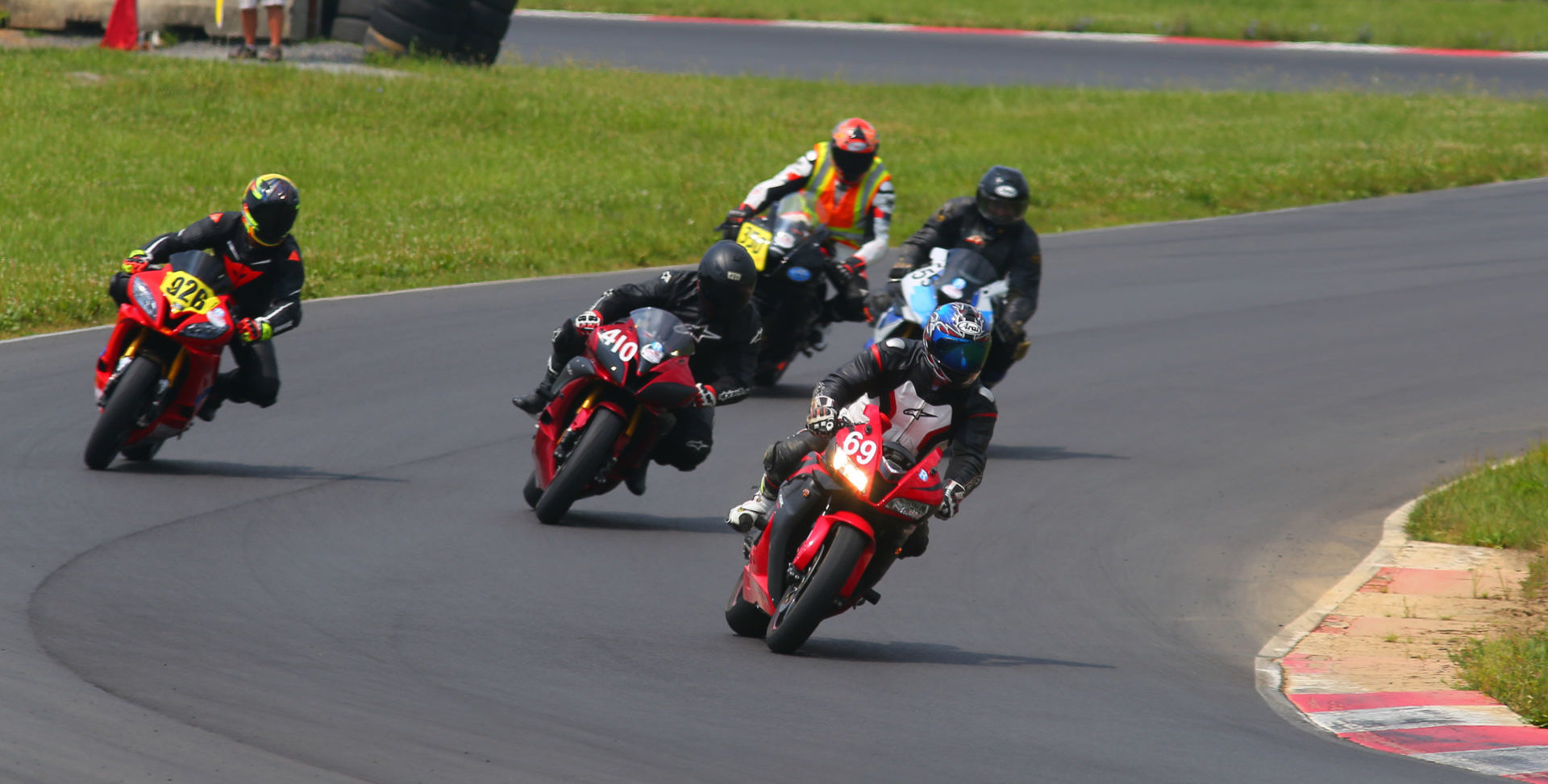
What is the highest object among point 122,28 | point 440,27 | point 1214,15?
point 1214,15

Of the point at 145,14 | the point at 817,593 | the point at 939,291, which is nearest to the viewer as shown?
the point at 817,593

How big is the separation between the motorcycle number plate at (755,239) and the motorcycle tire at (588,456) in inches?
164

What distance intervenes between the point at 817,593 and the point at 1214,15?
37973mm

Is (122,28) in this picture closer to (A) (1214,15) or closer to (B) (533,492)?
(B) (533,492)

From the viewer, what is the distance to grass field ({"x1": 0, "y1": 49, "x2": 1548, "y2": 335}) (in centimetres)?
1903

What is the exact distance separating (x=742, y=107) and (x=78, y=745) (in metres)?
24.6

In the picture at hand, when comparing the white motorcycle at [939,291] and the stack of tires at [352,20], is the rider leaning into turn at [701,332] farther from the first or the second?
the stack of tires at [352,20]

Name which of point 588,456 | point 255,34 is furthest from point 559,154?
point 588,456

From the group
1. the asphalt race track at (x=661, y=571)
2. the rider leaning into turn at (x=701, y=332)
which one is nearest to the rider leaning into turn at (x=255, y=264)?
the asphalt race track at (x=661, y=571)

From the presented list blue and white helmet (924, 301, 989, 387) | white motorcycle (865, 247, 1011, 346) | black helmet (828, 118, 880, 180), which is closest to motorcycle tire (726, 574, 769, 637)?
blue and white helmet (924, 301, 989, 387)

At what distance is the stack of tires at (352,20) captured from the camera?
29.1 meters

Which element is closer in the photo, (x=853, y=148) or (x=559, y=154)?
(x=853, y=148)

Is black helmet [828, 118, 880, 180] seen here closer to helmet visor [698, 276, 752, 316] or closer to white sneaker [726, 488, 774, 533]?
helmet visor [698, 276, 752, 316]

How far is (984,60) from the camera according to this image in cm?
3700
